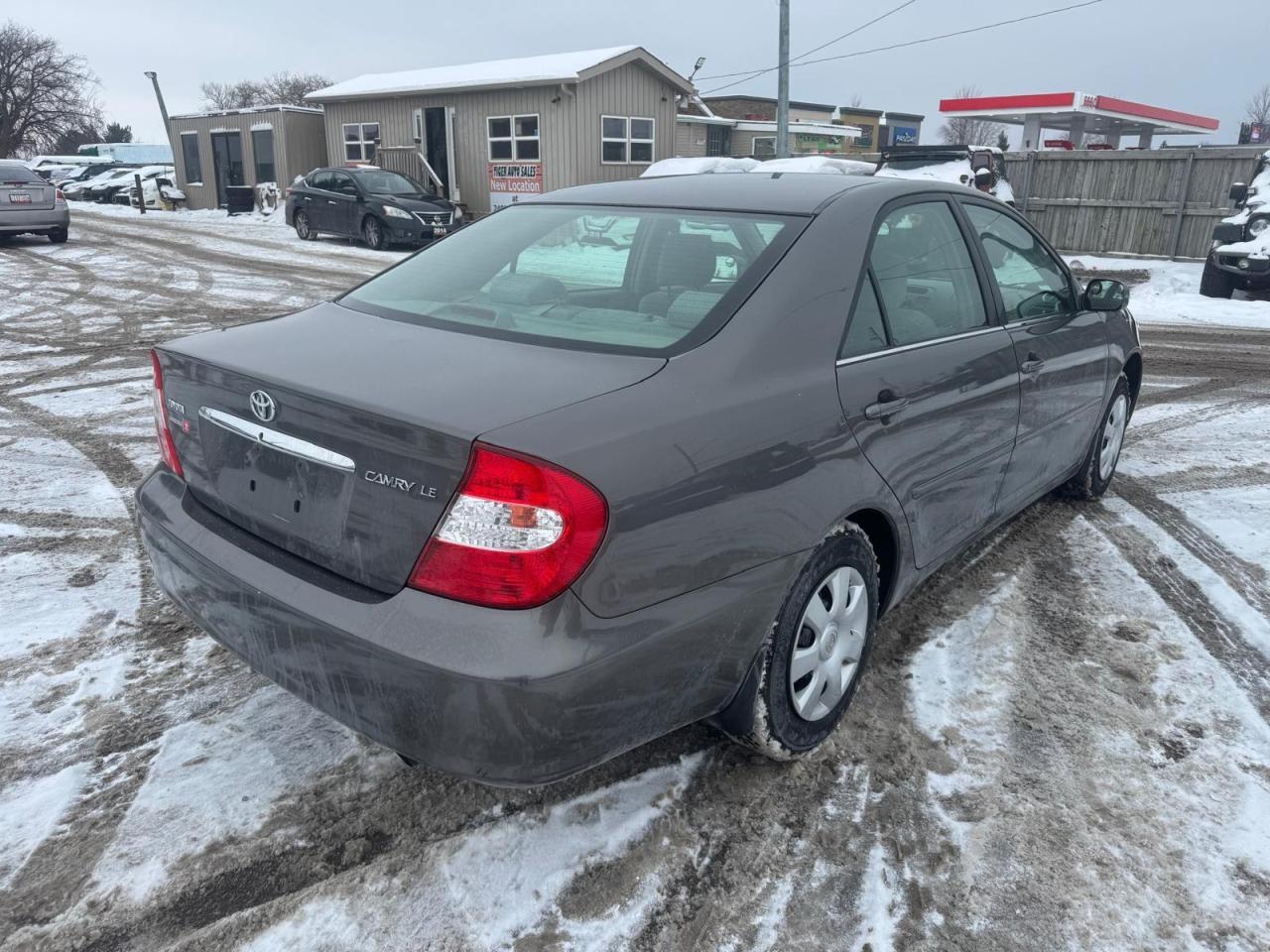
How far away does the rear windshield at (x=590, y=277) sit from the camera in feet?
8.11

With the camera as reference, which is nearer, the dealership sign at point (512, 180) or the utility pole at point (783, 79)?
the utility pole at point (783, 79)

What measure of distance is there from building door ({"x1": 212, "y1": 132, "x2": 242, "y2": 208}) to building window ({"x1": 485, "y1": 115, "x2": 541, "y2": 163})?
34.7 feet

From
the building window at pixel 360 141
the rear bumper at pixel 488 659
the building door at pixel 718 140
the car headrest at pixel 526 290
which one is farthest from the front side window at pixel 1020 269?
the building door at pixel 718 140

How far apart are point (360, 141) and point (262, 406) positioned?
1000 inches

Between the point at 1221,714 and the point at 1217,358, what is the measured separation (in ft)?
22.7

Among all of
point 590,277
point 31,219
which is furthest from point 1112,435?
point 31,219

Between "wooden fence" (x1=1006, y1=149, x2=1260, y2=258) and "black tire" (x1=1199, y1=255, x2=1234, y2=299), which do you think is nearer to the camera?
"black tire" (x1=1199, y1=255, x2=1234, y2=299)

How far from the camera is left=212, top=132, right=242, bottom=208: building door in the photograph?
94.1 ft

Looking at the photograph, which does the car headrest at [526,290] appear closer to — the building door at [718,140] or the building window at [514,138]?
the building window at [514,138]

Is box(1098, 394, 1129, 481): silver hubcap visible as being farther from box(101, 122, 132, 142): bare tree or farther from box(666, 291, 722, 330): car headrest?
box(101, 122, 132, 142): bare tree

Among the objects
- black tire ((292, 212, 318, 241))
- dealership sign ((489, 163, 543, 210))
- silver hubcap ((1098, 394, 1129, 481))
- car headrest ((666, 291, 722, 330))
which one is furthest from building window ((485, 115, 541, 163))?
car headrest ((666, 291, 722, 330))

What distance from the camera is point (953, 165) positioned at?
53.0ft

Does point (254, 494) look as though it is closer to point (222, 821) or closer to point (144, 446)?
point (222, 821)

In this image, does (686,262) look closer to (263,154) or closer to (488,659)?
(488,659)
